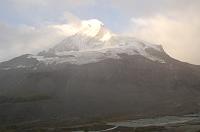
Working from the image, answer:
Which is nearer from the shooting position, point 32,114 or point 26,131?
point 26,131

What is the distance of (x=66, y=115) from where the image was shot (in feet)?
653

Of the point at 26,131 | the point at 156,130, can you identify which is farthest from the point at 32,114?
the point at 156,130

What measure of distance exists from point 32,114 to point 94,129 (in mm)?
71490

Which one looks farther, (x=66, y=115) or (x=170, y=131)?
(x=66, y=115)

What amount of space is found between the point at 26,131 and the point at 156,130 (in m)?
43.8

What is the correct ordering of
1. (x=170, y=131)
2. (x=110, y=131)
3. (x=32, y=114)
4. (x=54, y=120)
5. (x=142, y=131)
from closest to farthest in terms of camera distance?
(x=170, y=131) < (x=142, y=131) < (x=110, y=131) < (x=54, y=120) < (x=32, y=114)

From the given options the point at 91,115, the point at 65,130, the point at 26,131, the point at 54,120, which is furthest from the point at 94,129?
the point at 91,115

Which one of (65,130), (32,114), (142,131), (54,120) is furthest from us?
(32,114)

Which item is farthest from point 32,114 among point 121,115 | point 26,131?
point 26,131

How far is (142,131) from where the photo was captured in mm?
112500

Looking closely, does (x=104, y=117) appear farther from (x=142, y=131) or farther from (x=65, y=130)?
(x=142, y=131)

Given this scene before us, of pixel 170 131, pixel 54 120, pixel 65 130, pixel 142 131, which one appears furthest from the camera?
pixel 54 120

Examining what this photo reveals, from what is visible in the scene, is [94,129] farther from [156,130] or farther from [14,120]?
[14,120]

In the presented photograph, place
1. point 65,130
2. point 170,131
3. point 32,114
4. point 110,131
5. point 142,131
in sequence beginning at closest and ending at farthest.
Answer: point 170,131
point 142,131
point 110,131
point 65,130
point 32,114
